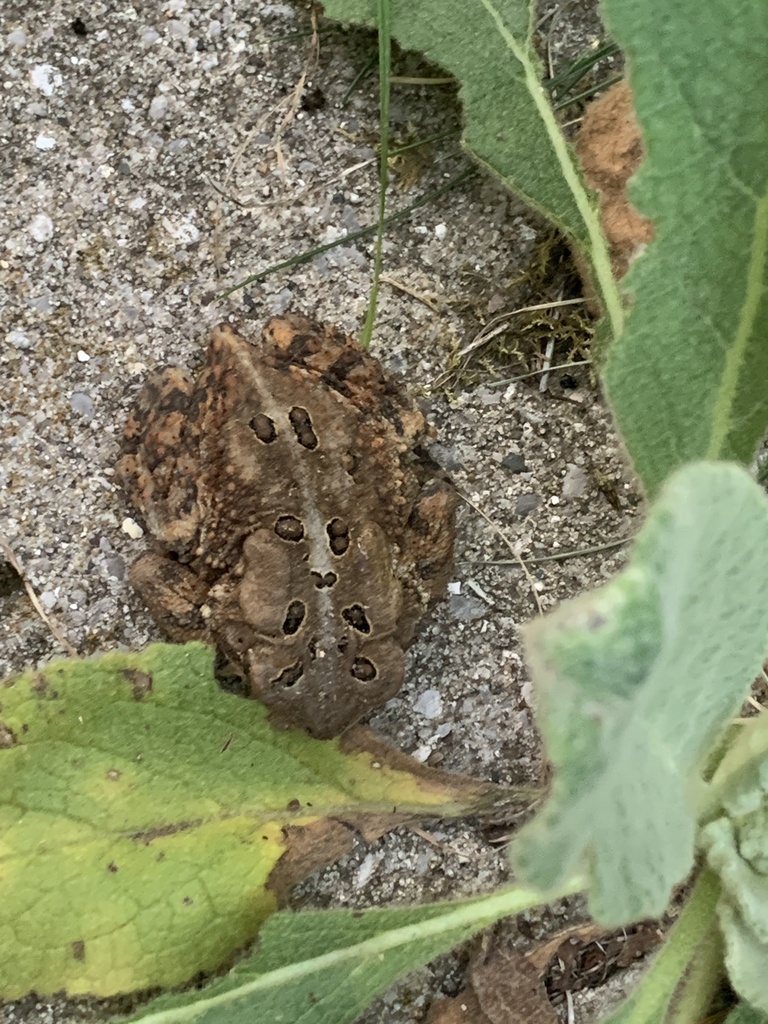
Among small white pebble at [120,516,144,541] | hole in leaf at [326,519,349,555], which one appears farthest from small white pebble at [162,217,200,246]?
hole in leaf at [326,519,349,555]

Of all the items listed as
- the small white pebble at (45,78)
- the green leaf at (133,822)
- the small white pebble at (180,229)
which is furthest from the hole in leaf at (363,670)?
the small white pebble at (45,78)

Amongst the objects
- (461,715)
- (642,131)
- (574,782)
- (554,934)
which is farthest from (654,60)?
(554,934)

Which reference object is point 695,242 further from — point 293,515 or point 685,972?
point 685,972

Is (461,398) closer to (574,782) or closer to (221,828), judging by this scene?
(221,828)

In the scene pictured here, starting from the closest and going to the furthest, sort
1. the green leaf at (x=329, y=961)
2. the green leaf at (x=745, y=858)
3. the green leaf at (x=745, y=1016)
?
1. the green leaf at (x=745, y=858)
2. the green leaf at (x=745, y=1016)
3. the green leaf at (x=329, y=961)

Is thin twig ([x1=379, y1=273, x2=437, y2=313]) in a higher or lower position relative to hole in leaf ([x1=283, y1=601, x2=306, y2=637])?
higher

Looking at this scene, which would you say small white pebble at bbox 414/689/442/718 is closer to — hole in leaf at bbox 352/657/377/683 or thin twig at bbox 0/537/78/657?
hole in leaf at bbox 352/657/377/683

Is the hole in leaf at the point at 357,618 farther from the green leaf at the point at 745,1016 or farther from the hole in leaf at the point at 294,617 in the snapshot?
the green leaf at the point at 745,1016
